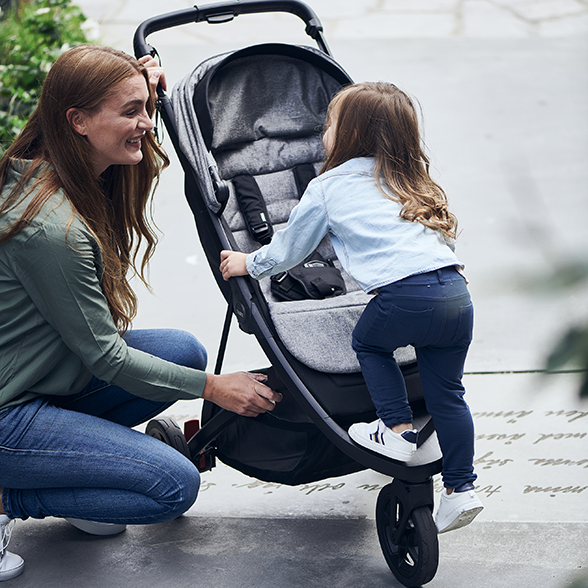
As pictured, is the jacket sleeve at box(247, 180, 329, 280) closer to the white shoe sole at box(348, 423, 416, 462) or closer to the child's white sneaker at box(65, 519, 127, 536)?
the white shoe sole at box(348, 423, 416, 462)

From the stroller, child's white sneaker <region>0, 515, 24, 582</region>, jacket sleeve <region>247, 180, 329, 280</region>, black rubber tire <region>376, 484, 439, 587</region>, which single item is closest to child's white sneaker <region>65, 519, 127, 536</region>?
child's white sneaker <region>0, 515, 24, 582</region>

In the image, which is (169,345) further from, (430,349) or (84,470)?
(430,349)

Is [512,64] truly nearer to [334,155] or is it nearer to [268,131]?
[268,131]

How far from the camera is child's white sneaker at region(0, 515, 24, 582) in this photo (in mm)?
1936

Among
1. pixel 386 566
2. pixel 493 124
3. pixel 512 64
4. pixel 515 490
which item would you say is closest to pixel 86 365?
pixel 386 566

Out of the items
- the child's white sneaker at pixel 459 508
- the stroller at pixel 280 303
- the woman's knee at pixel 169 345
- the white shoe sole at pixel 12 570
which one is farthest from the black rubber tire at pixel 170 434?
the child's white sneaker at pixel 459 508

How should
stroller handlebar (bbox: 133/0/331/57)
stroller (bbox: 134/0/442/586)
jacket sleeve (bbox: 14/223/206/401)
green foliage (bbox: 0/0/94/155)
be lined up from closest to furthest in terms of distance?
jacket sleeve (bbox: 14/223/206/401)
stroller (bbox: 134/0/442/586)
stroller handlebar (bbox: 133/0/331/57)
green foliage (bbox: 0/0/94/155)

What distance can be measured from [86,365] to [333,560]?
33.9 inches

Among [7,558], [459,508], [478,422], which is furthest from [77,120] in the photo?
[478,422]

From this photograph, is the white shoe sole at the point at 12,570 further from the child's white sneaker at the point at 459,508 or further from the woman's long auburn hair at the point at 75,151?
the child's white sneaker at the point at 459,508

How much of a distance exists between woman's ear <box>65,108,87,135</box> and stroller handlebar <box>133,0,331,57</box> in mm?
564

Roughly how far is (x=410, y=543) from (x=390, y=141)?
3.31 feet

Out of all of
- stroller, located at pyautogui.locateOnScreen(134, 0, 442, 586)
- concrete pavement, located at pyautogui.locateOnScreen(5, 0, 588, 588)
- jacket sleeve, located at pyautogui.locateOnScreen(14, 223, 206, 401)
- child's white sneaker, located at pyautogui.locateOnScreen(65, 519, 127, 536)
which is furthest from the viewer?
child's white sneaker, located at pyautogui.locateOnScreen(65, 519, 127, 536)

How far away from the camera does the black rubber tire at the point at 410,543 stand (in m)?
1.77
